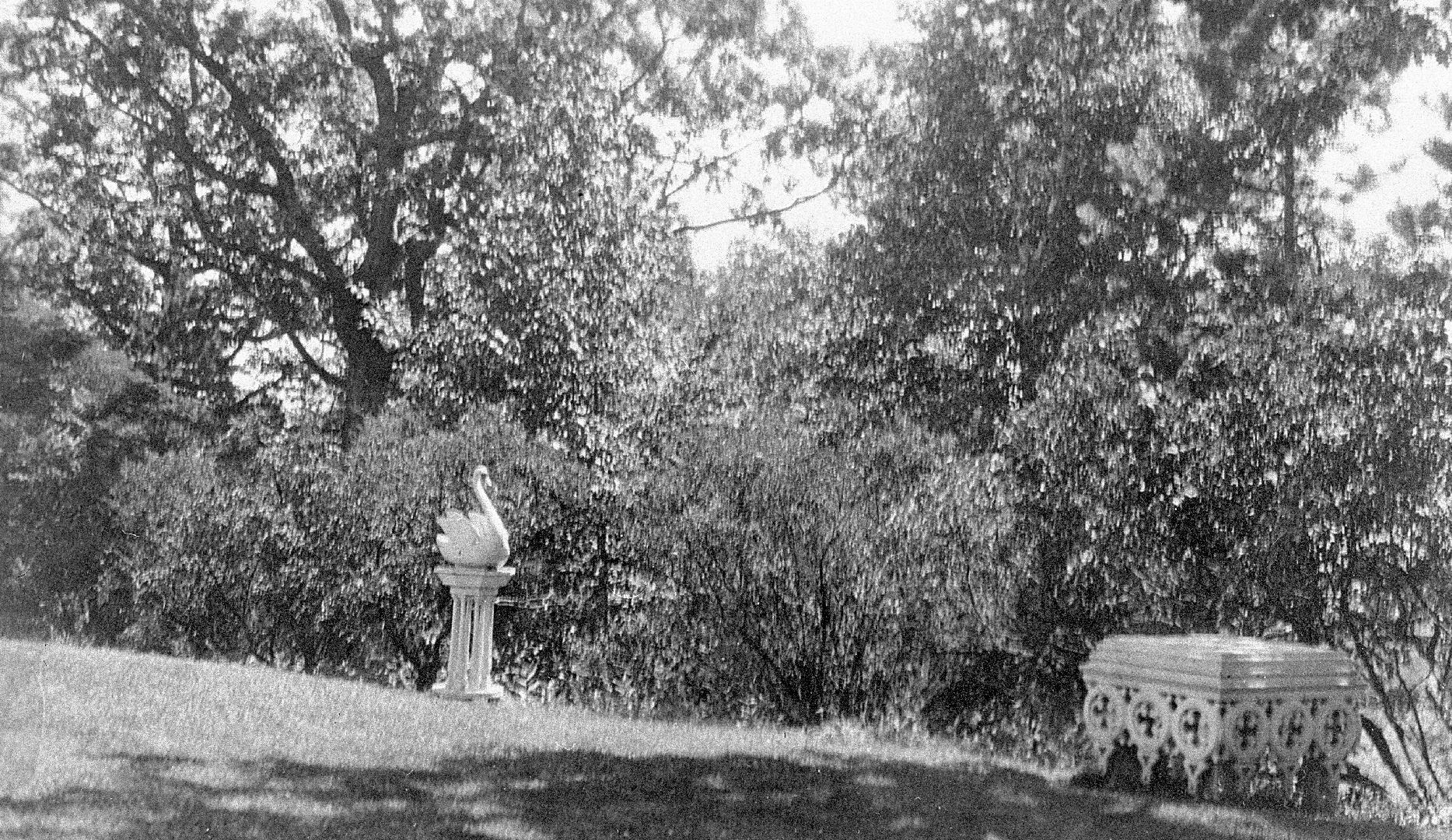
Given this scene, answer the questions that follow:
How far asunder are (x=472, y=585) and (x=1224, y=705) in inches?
227

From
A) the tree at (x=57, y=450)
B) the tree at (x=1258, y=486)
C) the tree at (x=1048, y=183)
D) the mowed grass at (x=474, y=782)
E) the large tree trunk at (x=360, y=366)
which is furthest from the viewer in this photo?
the large tree trunk at (x=360, y=366)

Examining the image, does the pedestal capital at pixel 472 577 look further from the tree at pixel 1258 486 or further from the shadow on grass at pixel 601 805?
the tree at pixel 1258 486

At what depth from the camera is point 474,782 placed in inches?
251

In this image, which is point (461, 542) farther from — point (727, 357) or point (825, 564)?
point (727, 357)

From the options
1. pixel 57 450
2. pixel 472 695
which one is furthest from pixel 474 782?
pixel 57 450

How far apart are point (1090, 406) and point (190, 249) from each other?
14.0 m

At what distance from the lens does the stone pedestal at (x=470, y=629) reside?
1036 cm

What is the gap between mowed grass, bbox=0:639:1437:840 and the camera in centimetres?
540

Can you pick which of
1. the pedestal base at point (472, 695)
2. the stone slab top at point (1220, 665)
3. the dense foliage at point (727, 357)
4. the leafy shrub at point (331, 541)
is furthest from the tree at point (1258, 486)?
the leafy shrub at point (331, 541)

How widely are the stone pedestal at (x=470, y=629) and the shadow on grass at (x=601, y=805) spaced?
11.1 ft

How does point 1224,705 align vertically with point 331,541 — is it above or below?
below

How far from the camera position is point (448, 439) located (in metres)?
13.3

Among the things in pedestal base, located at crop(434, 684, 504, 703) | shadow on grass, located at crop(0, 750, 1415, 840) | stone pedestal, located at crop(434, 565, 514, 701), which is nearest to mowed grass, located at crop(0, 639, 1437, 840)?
shadow on grass, located at crop(0, 750, 1415, 840)

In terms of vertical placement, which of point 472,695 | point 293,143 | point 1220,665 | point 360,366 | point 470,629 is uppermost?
point 293,143
